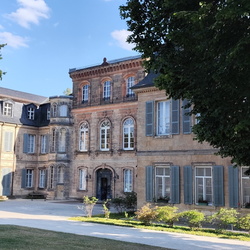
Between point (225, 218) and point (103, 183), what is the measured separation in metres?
18.0

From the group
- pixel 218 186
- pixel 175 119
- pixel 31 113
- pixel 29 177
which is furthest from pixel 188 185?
pixel 31 113

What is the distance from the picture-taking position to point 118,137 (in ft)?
97.9

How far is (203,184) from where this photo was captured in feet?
53.6

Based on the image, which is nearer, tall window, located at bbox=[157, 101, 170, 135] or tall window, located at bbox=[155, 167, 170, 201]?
tall window, located at bbox=[155, 167, 170, 201]

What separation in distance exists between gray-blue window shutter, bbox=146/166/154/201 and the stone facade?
5 centimetres

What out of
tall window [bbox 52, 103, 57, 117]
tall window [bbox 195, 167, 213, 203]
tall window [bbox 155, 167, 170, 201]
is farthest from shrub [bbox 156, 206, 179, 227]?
tall window [bbox 52, 103, 57, 117]

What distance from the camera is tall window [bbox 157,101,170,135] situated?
18078 millimetres

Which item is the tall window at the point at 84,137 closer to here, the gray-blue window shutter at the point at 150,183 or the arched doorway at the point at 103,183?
the arched doorway at the point at 103,183

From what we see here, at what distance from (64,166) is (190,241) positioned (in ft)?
74.0

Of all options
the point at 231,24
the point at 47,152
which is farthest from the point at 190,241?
the point at 47,152

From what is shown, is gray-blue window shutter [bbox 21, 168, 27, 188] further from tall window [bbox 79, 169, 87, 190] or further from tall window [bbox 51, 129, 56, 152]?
tall window [bbox 79, 169, 87, 190]

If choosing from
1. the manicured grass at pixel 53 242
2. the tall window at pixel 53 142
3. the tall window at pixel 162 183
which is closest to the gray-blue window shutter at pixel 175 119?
the tall window at pixel 162 183

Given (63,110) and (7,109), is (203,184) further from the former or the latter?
(7,109)

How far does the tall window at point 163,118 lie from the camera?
18.1 metres
